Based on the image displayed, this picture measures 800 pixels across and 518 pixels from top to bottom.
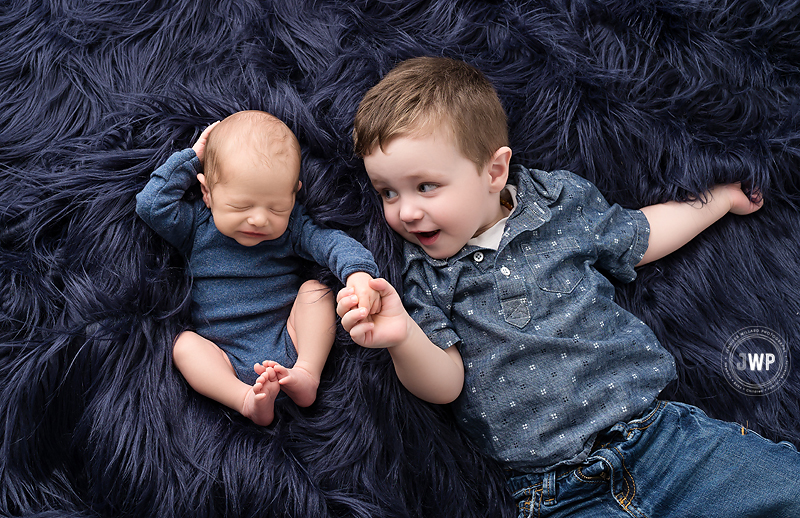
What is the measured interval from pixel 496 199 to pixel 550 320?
0.25 meters

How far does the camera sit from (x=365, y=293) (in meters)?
0.89

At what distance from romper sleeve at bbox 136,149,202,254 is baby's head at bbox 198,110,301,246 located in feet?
0.10

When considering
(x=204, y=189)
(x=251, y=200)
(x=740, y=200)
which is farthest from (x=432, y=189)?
(x=740, y=200)

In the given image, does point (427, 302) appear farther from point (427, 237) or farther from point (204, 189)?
point (204, 189)

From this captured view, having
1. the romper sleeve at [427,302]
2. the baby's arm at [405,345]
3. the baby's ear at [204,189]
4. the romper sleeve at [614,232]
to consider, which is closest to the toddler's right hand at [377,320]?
the baby's arm at [405,345]

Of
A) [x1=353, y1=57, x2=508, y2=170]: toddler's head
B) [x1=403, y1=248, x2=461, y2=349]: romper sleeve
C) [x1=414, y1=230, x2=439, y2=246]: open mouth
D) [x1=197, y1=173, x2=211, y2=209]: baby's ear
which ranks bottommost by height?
[x1=403, y1=248, x2=461, y2=349]: romper sleeve

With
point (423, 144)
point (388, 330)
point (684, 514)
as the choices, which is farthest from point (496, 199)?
point (684, 514)

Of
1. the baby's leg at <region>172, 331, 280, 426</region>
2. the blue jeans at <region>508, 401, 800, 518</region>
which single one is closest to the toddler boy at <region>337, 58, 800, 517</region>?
the blue jeans at <region>508, 401, 800, 518</region>

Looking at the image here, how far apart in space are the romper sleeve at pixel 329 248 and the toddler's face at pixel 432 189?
99mm

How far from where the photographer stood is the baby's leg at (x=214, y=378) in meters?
1.03

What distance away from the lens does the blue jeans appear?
102cm

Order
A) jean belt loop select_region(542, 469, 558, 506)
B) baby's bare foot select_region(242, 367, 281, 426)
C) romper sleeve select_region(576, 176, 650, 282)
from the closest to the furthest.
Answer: baby's bare foot select_region(242, 367, 281, 426) → jean belt loop select_region(542, 469, 558, 506) → romper sleeve select_region(576, 176, 650, 282)

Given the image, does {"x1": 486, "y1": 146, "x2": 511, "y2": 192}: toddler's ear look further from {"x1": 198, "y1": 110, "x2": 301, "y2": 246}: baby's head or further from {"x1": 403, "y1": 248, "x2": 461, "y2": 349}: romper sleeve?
{"x1": 198, "y1": 110, "x2": 301, "y2": 246}: baby's head

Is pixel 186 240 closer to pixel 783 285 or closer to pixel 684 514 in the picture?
pixel 684 514
